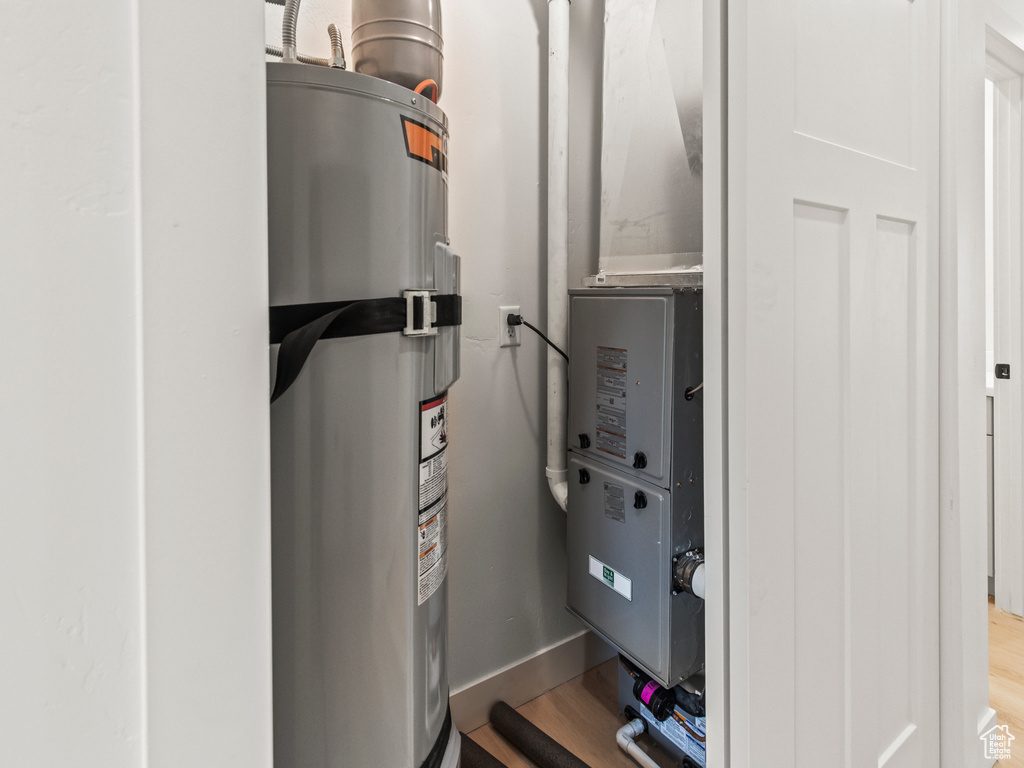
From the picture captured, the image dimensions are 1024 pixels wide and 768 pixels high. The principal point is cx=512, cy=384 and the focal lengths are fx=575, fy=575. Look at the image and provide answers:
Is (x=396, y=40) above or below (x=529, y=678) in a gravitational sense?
above

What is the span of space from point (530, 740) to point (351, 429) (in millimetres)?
1195

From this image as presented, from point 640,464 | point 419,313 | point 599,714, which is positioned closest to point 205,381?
point 419,313

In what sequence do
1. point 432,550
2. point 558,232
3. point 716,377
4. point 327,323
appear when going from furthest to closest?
point 558,232 < point 432,550 < point 716,377 < point 327,323

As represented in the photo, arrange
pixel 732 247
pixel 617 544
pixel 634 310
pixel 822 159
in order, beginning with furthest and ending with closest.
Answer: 1. pixel 617 544
2. pixel 634 310
3. pixel 822 159
4. pixel 732 247

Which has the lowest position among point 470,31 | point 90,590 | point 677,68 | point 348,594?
point 348,594

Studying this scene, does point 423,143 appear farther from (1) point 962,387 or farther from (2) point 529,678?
(2) point 529,678

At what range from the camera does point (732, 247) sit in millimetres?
844

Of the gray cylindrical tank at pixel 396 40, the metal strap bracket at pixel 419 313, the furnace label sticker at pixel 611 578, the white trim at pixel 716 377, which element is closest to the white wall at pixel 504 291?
the furnace label sticker at pixel 611 578

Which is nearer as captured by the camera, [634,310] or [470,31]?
[634,310]

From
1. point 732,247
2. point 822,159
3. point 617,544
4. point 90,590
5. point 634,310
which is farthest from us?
point 617,544

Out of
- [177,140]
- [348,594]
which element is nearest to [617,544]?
[348,594]

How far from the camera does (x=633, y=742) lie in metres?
1.58

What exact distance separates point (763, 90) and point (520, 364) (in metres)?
1.04

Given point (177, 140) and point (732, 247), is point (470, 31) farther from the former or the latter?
point (177, 140)
